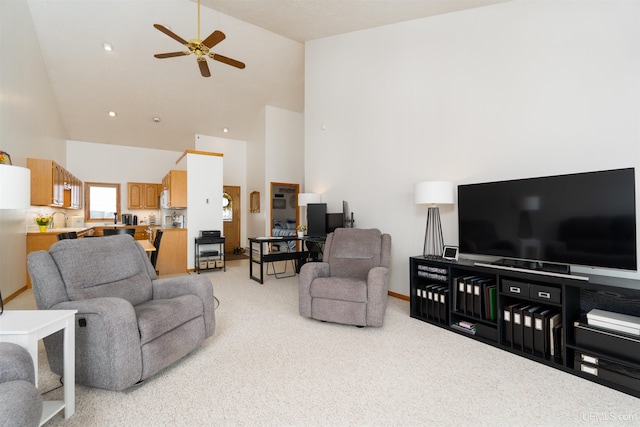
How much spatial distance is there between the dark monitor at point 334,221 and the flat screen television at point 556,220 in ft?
7.28


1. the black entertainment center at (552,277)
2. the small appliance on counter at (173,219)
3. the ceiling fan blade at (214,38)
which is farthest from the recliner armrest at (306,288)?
the small appliance on counter at (173,219)

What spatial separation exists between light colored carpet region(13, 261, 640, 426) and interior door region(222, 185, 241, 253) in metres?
6.29

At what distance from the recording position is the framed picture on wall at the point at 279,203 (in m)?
9.75

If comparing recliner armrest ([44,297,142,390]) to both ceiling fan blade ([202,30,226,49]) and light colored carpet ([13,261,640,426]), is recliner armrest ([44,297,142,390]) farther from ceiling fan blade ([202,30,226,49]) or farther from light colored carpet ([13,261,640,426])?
ceiling fan blade ([202,30,226,49])

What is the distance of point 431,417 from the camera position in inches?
67.2

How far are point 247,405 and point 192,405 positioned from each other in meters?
0.34

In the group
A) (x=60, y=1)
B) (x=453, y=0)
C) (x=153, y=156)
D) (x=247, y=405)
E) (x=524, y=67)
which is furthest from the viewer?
(x=153, y=156)

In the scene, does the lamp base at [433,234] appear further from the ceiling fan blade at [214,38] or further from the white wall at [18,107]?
the white wall at [18,107]

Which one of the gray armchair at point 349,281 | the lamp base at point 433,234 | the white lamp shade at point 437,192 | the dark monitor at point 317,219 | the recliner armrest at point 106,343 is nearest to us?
the recliner armrest at point 106,343

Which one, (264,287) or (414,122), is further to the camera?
(264,287)

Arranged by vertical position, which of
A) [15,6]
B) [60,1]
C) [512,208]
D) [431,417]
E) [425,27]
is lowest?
[431,417]

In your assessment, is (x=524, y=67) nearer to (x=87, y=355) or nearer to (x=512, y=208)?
(x=512, y=208)

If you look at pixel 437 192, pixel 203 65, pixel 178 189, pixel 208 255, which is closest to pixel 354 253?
pixel 437 192

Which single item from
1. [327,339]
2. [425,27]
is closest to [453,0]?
[425,27]
